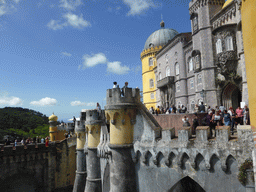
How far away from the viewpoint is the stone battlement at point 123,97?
10.2m

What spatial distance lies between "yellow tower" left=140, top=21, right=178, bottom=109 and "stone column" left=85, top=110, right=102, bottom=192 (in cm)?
3077

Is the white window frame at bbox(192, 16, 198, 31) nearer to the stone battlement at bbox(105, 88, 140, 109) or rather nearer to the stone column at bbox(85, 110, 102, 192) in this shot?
the stone column at bbox(85, 110, 102, 192)

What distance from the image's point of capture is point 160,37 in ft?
158

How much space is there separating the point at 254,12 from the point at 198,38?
23.3 metres

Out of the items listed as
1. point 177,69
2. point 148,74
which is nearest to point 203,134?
point 177,69

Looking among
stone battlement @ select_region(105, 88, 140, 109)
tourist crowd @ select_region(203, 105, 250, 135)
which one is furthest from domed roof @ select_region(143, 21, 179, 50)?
stone battlement @ select_region(105, 88, 140, 109)

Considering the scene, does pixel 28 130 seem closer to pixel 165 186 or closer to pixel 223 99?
pixel 223 99

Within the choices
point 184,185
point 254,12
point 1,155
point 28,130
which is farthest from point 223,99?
point 28,130

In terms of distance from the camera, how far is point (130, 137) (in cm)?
1020

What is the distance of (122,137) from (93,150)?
21.5 feet

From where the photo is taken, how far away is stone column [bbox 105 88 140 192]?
989 cm

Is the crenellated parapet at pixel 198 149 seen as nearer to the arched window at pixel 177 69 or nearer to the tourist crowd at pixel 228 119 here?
the tourist crowd at pixel 228 119

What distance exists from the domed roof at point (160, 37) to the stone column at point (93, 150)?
36250mm

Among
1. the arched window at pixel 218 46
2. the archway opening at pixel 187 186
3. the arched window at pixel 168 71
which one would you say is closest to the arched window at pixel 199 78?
the arched window at pixel 218 46
